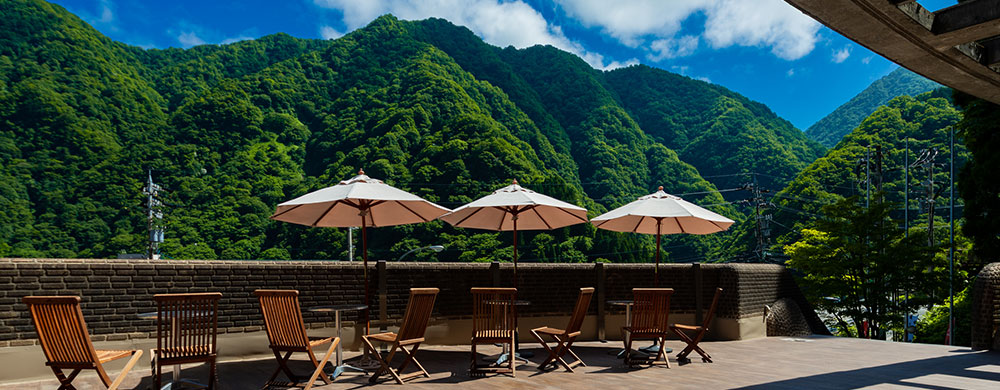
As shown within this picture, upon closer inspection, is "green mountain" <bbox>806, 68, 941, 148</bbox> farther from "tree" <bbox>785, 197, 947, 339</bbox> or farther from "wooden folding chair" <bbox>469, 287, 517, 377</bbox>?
"wooden folding chair" <bbox>469, 287, 517, 377</bbox>

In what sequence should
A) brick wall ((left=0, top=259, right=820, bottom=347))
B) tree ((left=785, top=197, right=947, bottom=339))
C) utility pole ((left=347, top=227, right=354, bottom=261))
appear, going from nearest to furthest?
brick wall ((left=0, top=259, right=820, bottom=347)), tree ((left=785, top=197, right=947, bottom=339)), utility pole ((left=347, top=227, right=354, bottom=261))

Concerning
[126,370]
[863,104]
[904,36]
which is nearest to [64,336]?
[126,370]

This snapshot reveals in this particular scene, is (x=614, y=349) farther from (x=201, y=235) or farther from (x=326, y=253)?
(x=201, y=235)

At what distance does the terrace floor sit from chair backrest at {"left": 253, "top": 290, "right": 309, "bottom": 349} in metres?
0.53

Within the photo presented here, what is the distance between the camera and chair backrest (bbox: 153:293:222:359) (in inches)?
198

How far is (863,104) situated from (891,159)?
4016 centimetres

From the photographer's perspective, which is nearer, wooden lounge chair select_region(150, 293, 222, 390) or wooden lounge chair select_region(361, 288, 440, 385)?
wooden lounge chair select_region(150, 293, 222, 390)

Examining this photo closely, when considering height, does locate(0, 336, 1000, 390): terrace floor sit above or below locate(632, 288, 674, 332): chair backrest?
below

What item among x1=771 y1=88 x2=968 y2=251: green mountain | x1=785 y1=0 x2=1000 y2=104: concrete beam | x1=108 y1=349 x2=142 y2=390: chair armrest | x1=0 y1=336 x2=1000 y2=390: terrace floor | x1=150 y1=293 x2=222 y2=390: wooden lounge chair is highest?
x1=771 y1=88 x2=968 y2=251: green mountain

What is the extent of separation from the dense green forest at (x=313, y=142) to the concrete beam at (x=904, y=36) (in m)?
32.4

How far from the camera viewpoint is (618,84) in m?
73.2

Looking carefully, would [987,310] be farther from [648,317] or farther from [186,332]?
[186,332]

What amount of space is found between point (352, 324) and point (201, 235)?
3263 cm

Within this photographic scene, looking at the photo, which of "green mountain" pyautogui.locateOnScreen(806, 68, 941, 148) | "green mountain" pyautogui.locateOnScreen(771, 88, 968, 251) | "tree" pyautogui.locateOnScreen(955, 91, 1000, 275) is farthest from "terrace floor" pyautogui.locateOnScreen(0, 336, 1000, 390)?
"green mountain" pyautogui.locateOnScreen(806, 68, 941, 148)
